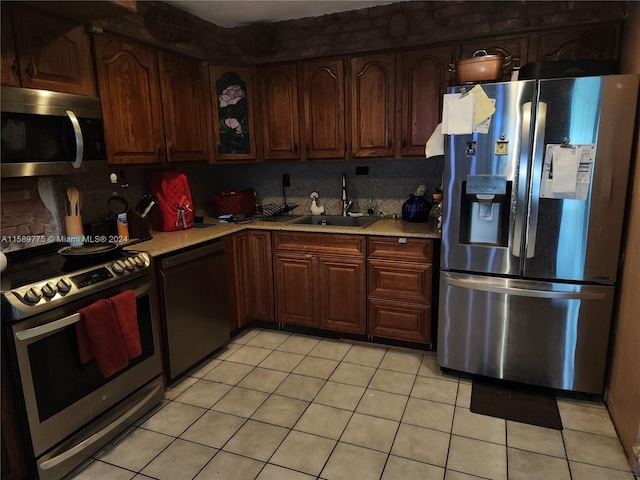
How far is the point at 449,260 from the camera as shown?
8.31 ft

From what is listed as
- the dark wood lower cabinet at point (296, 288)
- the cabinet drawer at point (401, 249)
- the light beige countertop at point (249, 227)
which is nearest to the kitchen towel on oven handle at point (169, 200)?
the light beige countertop at point (249, 227)

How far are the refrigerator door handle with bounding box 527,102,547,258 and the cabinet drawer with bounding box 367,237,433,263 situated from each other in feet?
2.11

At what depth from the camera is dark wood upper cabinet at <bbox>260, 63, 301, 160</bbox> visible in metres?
3.31

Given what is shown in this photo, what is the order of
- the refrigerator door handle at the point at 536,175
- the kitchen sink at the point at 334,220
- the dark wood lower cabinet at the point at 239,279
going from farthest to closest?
the kitchen sink at the point at 334,220 < the dark wood lower cabinet at the point at 239,279 < the refrigerator door handle at the point at 536,175

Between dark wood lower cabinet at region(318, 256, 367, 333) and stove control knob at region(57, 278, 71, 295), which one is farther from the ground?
stove control knob at region(57, 278, 71, 295)

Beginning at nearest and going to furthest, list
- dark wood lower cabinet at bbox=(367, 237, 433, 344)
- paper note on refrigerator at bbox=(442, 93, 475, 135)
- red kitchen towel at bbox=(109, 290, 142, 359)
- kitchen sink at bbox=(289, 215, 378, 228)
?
red kitchen towel at bbox=(109, 290, 142, 359) < paper note on refrigerator at bbox=(442, 93, 475, 135) < dark wood lower cabinet at bbox=(367, 237, 433, 344) < kitchen sink at bbox=(289, 215, 378, 228)

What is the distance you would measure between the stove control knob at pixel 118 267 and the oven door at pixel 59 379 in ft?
0.28

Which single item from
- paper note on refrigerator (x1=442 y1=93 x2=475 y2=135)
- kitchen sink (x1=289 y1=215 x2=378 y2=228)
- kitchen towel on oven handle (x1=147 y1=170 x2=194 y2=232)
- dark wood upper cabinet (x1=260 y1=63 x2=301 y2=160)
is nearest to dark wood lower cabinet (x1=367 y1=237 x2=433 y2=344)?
kitchen sink (x1=289 y1=215 x2=378 y2=228)

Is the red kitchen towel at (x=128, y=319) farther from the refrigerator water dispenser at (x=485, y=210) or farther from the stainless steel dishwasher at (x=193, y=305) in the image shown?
the refrigerator water dispenser at (x=485, y=210)

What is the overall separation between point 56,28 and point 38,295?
1373mm

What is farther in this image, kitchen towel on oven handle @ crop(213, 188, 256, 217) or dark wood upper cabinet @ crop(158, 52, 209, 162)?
kitchen towel on oven handle @ crop(213, 188, 256, 217)

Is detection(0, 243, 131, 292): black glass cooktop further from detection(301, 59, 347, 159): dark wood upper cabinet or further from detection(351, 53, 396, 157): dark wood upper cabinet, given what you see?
detection(351, 53, 396, 157): dark wood upper cabinet

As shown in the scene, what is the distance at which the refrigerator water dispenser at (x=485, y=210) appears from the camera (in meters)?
2.31

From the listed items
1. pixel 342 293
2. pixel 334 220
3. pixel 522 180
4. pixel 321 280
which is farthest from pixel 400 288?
pixel 522 180
